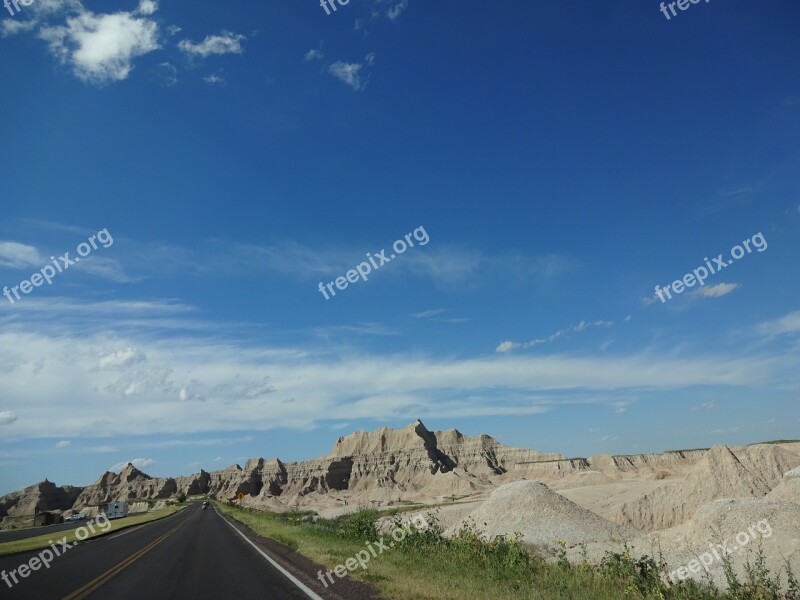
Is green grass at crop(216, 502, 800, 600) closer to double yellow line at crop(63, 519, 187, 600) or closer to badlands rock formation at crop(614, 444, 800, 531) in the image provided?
double yellow line at crop(63, 519, 187, 600)

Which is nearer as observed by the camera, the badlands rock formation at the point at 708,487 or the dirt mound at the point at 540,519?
the dirt mound at the point at 540,519

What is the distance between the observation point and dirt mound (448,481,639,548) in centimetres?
2840

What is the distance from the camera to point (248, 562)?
17.2m

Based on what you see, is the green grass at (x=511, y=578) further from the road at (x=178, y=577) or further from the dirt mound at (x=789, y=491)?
the dirt mound at (x=789, y=491)

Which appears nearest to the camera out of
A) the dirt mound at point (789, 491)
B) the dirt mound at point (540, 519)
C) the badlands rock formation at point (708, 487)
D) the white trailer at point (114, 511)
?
the dirt mound at point (540, 519)

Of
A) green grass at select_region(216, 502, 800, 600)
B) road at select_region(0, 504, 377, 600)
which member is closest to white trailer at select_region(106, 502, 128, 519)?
road at select_region(0, 504, 377, 600)

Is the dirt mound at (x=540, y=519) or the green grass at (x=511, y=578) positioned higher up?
the green grass at (x=511, y=578)

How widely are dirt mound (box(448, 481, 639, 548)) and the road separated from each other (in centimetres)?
1329

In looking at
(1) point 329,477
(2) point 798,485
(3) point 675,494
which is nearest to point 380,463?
(1) point 329,477

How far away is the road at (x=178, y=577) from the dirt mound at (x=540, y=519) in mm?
13295

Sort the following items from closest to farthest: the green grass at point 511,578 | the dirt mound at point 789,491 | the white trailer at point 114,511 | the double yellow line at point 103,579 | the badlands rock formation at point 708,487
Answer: the green grass at point 511,578
the double yellow line at point 103,579
the dirt mound at point 789,491
the badlands rock formation at point 708,487
the white trailer at point 114,511

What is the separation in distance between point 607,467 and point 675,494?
10202 cm

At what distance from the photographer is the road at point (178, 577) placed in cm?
1139

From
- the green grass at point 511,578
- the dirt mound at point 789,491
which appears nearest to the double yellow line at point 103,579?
the green grass at point 511,578
